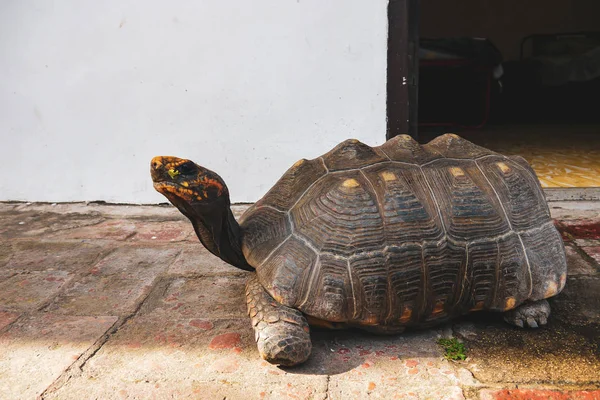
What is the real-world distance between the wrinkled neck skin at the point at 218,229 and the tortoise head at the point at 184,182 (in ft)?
0.07

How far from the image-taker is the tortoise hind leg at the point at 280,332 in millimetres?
1679

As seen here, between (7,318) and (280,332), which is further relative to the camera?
(7,318)

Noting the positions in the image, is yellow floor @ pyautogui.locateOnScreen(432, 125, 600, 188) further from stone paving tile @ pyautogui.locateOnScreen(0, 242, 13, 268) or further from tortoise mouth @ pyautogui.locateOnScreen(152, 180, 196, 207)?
stone paving tile @ pyautogui.locateOnScreen(0, 242, 13, 268)

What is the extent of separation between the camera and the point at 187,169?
1779 mm

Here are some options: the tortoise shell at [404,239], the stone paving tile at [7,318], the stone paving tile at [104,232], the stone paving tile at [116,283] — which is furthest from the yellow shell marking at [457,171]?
the stone paving tile at [104,232]

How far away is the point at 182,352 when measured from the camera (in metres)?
1.83

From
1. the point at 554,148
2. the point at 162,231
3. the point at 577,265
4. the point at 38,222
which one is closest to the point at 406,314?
the point at 577,265

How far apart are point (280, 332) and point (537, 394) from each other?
0.78 meters

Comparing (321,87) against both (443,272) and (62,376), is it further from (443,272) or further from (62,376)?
(62,376)

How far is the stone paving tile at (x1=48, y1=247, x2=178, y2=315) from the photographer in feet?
7.22

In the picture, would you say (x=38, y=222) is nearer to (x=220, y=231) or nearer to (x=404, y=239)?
(x=220, y=231)

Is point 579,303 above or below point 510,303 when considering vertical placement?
below

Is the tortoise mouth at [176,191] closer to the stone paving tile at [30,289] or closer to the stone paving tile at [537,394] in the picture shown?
the stone paving tile at [30,289]

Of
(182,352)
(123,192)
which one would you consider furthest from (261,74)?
(182,352)
